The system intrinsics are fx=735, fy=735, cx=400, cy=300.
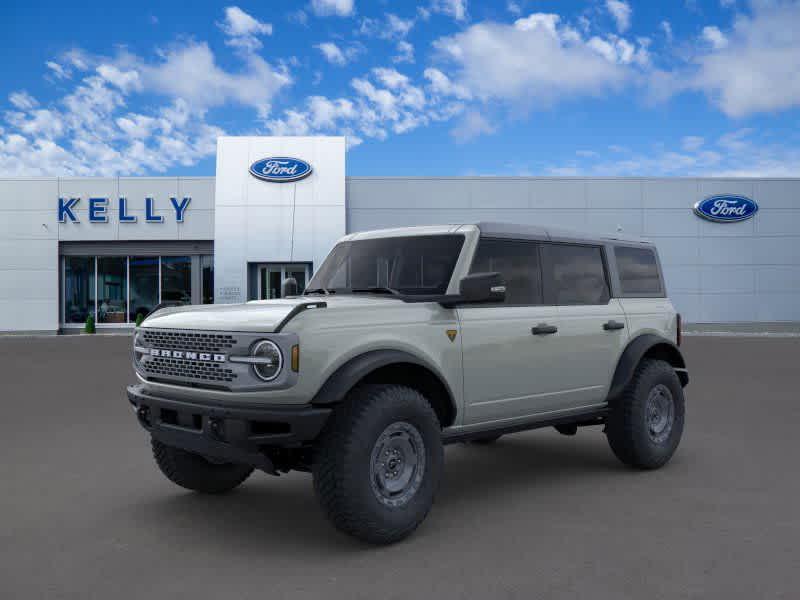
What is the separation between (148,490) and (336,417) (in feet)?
7.60

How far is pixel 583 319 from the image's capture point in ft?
19.2

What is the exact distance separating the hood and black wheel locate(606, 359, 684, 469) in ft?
8.12

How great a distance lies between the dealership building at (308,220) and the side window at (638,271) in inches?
889

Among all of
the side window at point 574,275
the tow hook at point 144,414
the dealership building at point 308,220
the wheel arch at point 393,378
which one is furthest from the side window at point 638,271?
the dealership building at point 308,220

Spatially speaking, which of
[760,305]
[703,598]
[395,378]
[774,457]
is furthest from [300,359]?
[760,305]

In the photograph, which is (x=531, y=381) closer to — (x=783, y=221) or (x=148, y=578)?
(x=148, y=578)

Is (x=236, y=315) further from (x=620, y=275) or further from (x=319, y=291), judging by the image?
(x=620, y=275)

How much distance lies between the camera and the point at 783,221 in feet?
100

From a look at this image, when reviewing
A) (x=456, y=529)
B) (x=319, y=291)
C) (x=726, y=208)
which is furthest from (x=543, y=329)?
(x=726, y=208)

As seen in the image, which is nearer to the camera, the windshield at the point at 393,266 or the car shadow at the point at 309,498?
the car shadow at the point at 309,498

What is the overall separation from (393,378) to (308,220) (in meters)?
25.0

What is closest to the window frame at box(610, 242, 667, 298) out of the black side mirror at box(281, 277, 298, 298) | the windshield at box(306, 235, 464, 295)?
the windshield at box(306, 235, 464, 295)

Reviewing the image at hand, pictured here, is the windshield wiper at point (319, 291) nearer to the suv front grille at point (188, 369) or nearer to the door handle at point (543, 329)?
the suv front grille at point (188, 369)

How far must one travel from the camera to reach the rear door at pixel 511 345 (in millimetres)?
5023
